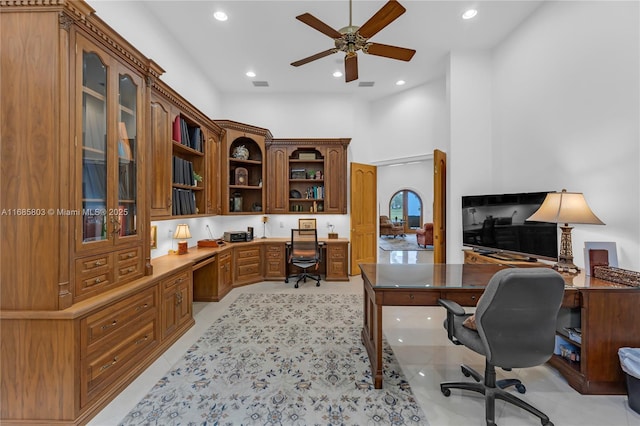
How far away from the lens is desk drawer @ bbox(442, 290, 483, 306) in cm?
207

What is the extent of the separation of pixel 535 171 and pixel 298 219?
400 centimetres

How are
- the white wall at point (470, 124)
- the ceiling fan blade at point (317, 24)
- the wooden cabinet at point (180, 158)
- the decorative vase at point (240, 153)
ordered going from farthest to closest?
the decorative vase at point (240, 153) → the white wall at point (470, 124) → the wooden cabinet at point (180, 158) → the ceiling fan blade at point (317, 24)

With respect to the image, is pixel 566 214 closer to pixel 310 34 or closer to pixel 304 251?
pixel 304 251

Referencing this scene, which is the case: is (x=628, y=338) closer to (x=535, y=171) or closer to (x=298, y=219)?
(x=535, y=171)

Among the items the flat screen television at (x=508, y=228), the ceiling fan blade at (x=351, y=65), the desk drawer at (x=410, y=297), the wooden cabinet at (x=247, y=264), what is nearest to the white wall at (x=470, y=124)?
the flat screen television at (x=508, y=228)

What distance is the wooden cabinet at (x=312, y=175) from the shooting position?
5.42 metres

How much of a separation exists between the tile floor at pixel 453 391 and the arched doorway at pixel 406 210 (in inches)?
407

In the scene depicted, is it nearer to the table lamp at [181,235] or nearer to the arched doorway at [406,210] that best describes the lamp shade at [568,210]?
the table lamp at [181,235]

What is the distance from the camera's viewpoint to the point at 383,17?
2293mm

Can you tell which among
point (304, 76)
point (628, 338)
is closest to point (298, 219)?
point (304, 76)

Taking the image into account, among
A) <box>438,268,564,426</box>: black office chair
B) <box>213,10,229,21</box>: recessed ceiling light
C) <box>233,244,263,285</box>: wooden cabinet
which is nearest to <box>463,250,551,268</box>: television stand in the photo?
<box>438,268,564,426</box>: black office chair

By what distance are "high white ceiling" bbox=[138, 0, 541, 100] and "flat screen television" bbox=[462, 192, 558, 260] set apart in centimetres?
231

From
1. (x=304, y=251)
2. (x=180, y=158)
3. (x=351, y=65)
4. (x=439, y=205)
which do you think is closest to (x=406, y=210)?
(x=439, y=205)

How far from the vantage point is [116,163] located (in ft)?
7.20
